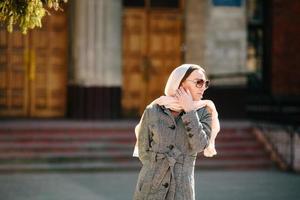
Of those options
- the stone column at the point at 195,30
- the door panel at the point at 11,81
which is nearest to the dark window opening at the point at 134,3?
the stone column at the point at 195,30

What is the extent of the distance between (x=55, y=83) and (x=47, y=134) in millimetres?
2903

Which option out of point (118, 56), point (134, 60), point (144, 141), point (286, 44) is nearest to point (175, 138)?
point (144, 141)

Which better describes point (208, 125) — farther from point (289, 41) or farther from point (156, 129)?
point (289, 41)

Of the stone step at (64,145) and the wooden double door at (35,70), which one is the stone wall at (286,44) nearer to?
the stone step at (64,145)

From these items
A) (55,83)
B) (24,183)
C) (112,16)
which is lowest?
(24,183)

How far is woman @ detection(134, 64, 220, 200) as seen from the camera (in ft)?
16.2

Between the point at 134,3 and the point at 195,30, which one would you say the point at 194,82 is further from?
the point at 134,3

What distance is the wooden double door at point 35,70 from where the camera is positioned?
1669 cm

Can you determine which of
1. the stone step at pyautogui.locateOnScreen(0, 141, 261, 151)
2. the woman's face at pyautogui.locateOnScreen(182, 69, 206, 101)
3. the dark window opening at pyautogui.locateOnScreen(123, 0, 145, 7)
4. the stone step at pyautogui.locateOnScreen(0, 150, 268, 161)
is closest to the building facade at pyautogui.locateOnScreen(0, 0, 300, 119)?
the dark window opening at pyautogui.locateOnScreen(123, 0, 145, 7)

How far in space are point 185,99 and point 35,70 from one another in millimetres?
12276

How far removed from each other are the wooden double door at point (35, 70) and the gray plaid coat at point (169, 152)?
39.3ft

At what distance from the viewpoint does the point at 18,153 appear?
13453 millimetres

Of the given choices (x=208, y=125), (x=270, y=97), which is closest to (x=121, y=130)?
(x=270, y=97)

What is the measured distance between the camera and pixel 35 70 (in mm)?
16812
